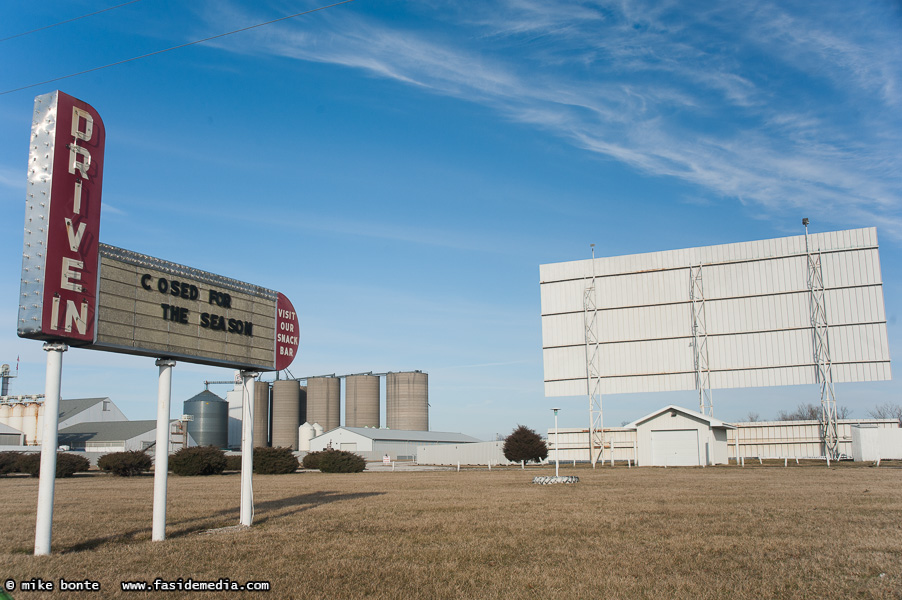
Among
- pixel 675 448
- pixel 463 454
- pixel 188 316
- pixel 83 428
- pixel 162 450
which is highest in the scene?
pixel 188 316

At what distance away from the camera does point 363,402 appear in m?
112

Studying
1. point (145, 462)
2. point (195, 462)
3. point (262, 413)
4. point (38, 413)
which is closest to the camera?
point (195, 462)

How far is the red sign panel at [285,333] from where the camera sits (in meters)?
17.5

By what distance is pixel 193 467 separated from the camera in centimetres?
4569

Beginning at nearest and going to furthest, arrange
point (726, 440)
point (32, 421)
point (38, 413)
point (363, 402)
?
point (726, 440)
point (32, 421)
point (38, 413)
point (363, 402)

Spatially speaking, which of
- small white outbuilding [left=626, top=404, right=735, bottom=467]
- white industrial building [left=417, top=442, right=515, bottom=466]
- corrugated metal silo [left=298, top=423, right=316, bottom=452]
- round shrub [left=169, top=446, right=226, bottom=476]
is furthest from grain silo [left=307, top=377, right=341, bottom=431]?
small white outbuilding [left=626, top=404, right=735, bottom=467]

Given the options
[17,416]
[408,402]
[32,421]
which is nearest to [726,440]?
[408,402]

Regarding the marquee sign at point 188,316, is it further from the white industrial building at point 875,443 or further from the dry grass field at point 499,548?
the white industrial building at point 875,443

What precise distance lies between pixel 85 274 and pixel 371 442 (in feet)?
264

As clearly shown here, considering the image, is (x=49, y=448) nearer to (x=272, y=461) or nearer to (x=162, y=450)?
(x=162, y=450)

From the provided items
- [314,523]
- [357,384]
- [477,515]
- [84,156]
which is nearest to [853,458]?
[477,515]

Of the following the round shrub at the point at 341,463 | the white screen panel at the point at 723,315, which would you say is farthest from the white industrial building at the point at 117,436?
the white screen panel at the point at 723,315

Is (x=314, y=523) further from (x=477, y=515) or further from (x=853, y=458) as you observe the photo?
(x=853, y=458)

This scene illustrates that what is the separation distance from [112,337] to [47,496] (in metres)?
2.90
